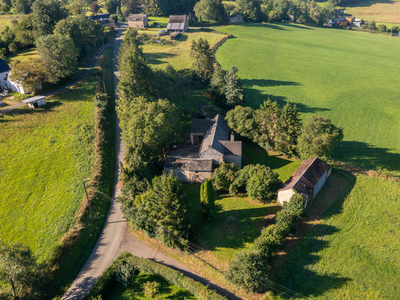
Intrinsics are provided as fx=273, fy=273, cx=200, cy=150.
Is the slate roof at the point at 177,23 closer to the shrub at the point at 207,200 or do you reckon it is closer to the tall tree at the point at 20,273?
the shrub at the point at 207,200

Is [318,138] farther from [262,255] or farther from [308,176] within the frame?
[262,255]

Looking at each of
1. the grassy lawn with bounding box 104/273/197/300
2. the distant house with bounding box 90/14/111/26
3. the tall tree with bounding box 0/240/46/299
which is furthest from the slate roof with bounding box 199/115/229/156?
the distant house with bounding box 90/14/111/26

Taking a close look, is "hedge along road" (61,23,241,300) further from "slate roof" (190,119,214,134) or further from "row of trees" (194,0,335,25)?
"row of trees" (194,0,335,25)

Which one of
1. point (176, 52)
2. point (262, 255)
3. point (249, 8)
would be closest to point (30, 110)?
point (262, 255)

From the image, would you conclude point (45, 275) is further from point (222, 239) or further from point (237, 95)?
point (237, 95)

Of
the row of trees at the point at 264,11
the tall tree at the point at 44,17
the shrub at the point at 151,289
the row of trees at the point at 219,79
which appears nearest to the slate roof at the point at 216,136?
the row of trees at the point at 219,79
